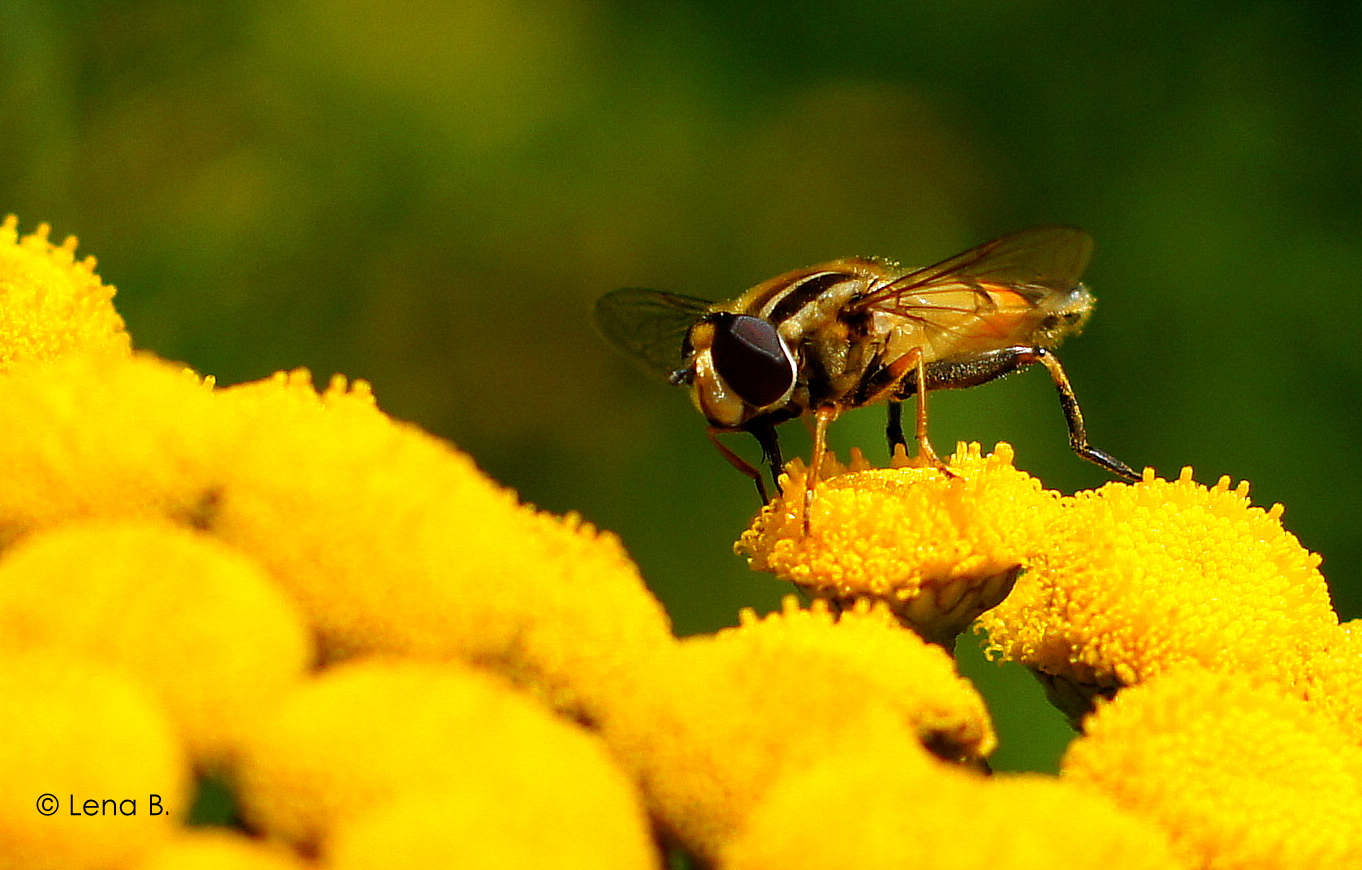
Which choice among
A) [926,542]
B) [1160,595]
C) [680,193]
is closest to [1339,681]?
[1160,595]

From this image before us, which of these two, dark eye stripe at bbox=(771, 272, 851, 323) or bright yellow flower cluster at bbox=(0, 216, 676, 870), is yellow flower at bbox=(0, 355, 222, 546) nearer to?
bright yellow flower cluster at bbox=(0, 216, 676, 870)

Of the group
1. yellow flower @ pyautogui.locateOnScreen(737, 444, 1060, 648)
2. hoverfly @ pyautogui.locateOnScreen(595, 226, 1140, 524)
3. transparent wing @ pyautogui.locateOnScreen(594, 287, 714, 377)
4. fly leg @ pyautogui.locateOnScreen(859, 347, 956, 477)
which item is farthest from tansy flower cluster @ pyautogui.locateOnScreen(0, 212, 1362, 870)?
transparent wing @ pyautogui.locateOnScreen(594, 287, 714, 377)

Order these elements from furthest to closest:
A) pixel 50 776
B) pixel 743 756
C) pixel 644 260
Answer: pixel 644 260 → pixel 743 756 → pixel 50 776

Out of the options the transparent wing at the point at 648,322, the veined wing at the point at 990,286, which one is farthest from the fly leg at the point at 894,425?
the transparent wing at the point at 648,322

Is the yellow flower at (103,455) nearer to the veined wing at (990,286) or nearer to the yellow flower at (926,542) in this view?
the yellow flower at (926,542)

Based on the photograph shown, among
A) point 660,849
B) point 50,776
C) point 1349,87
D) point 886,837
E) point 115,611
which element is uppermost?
point 1349,87

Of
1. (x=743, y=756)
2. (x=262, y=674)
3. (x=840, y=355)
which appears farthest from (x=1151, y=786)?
(x=840, y=355)

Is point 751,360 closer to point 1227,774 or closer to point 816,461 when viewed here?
point 816,461

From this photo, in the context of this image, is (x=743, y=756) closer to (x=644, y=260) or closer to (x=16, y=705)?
(x=16, y=705)
